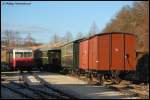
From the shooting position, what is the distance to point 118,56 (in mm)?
28969

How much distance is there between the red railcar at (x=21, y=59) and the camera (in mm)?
48750

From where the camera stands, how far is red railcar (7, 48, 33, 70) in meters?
48.8

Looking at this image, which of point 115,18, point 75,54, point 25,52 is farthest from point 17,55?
point 115,18

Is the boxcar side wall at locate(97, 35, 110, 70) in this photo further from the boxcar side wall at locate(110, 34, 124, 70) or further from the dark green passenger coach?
the dark green passenger coach

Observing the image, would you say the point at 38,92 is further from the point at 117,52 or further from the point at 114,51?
the point at 117,52

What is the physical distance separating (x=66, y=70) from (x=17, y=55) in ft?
19.0

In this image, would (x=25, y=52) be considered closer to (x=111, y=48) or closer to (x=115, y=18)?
(x=111, y=48)

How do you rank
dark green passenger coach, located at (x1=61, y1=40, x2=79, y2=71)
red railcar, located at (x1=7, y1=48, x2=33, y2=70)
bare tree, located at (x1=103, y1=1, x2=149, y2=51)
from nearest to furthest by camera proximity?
dark green passenger coach, located at (x1=61, y1=40, x2=79, y2=71)
red railcar, located at (x1=7, y1=48, x2=33, y2=70)
bare tree, located at (x1=103, y1=1, x2=149, y2=51)

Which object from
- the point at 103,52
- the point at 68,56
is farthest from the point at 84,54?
the point at 68,56

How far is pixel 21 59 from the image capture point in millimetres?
49031

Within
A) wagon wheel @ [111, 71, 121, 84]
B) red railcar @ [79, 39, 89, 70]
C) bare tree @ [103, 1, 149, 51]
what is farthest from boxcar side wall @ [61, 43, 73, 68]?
wagon wheel @ [111, 71, 121, 84]

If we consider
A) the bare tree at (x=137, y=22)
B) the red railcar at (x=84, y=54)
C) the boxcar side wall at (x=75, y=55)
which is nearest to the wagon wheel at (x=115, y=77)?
the red railcar at (x=84, y=54)

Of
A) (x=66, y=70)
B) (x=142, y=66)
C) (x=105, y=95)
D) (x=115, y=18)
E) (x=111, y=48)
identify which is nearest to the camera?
(x=105, y=95)

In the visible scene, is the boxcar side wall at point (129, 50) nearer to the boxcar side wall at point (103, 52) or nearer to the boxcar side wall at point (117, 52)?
the boxcar side wall at point (117, 52)
